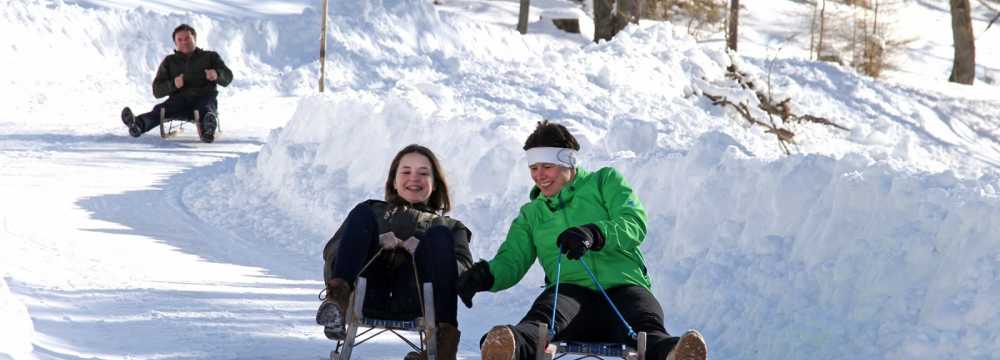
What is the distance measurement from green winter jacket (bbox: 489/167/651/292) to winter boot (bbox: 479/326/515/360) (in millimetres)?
723

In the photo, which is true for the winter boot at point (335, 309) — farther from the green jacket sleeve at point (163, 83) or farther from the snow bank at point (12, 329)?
the green jacket sleeve at point (163, 83)

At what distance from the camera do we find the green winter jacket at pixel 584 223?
5.04 metres

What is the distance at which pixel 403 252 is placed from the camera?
5488 mm

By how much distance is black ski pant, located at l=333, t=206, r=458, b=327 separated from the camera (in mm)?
5105

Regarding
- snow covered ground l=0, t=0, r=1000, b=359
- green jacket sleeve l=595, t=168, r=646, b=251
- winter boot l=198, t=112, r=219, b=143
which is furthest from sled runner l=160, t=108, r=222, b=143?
green jacket sleeve l=595, t=168, r=646, b=251

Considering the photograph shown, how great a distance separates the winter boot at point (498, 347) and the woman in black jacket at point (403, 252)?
0.80 meters

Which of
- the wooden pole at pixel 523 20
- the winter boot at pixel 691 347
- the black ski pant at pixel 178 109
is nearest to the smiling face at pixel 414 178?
the winter boot at pixel 691 347

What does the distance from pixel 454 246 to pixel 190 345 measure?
149 centimetres

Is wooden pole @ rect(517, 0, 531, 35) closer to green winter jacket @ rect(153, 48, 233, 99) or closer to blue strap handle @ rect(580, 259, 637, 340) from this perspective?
green winter jacket @ rect(153, 48, 233, 99)

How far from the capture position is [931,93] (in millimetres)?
22922

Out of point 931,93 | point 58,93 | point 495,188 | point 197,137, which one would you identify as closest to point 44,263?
point 495,188

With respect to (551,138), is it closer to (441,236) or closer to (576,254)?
(441,236)

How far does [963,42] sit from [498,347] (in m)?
23.4

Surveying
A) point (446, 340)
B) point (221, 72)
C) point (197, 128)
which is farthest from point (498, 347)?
point (197, 128)
